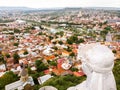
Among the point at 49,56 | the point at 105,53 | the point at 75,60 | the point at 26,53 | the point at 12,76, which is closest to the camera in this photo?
the point at 105,53

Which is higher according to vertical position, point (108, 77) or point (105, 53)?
point (105, 53)

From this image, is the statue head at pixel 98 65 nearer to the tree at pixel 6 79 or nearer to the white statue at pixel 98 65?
the white statue at pixel 98 65

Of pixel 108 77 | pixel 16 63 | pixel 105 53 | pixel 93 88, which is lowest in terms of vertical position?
pixel 16 63

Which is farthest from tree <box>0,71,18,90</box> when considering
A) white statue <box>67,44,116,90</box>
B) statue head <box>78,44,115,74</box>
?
statue head <box>78,44,115,74</box>

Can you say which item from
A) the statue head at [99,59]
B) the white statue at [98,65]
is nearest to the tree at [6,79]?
the white statue at [98,65]

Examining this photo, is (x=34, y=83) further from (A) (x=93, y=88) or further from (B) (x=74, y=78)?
(A) (x=93, y=88)

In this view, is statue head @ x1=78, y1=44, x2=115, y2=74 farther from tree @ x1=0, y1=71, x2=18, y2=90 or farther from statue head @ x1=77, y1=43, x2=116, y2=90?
tree @ x1=0, y1=71, x2=18, y2=90

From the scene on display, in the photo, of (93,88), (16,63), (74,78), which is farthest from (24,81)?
(93,88)

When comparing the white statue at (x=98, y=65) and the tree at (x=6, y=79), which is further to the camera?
the tree at (x=6, y=79)
